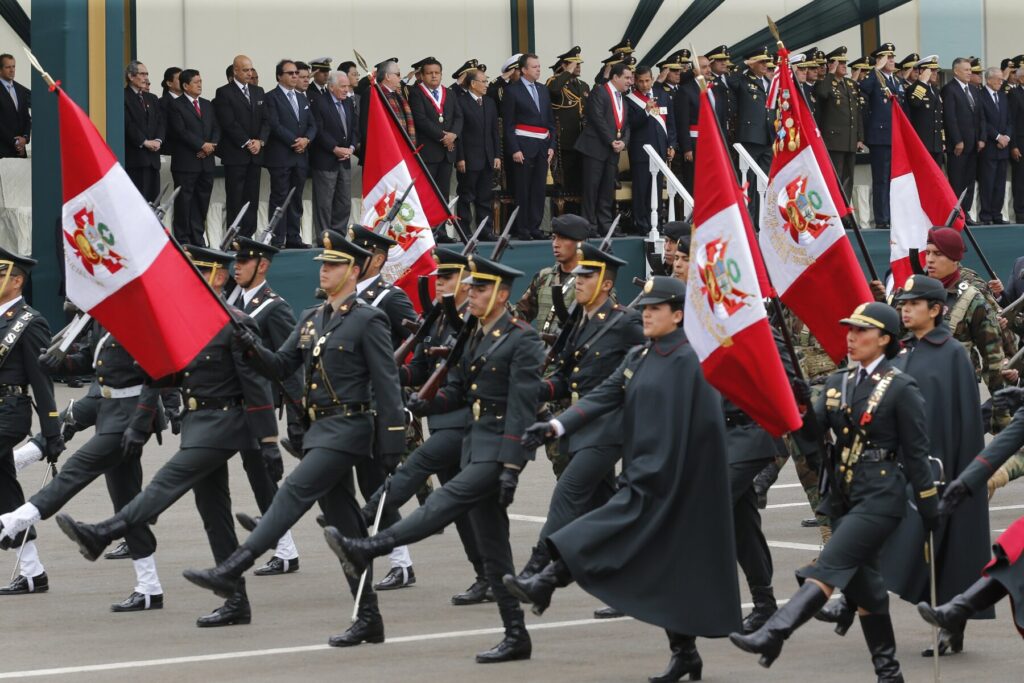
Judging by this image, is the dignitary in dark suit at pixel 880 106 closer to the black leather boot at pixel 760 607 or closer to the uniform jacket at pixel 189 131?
the uniform jacket at pixel 189 131

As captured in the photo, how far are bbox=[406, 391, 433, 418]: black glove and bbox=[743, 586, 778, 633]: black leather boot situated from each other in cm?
177

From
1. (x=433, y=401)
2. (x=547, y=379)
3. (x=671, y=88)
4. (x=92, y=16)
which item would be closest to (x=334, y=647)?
(x=433, y=401)

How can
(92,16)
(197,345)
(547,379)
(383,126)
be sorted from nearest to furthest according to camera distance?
(197,345) < (547,379) < (383,126) < (92,16)

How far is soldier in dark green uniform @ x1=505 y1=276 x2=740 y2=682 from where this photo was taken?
846 cm

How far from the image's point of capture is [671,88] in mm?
23250

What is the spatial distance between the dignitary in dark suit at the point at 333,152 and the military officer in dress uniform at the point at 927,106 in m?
7.48

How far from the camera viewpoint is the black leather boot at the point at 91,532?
9.72m

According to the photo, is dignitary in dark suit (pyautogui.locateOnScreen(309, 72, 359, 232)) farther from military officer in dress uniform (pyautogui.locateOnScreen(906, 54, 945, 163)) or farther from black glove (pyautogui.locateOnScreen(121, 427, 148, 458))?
black glove (pyautogui.locateOnScreen(121, 427, 148, 458))

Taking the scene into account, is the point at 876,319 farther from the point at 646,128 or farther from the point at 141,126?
the point at 646,128

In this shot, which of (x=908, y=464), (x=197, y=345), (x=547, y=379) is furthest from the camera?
(x=547, y=379)

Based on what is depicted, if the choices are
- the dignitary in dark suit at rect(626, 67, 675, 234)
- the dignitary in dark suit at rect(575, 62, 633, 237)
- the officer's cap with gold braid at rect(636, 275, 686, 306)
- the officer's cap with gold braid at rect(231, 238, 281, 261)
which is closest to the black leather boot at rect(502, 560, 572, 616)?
the officer's cap with gold braid at rect(636, 275, 686, 306)

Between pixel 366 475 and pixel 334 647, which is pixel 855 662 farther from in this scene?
pixel 366 475

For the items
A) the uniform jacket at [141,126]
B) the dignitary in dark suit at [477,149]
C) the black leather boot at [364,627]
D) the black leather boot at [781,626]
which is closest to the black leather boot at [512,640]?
the black leather boot at [364,627]

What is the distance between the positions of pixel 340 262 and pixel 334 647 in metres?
1.87
